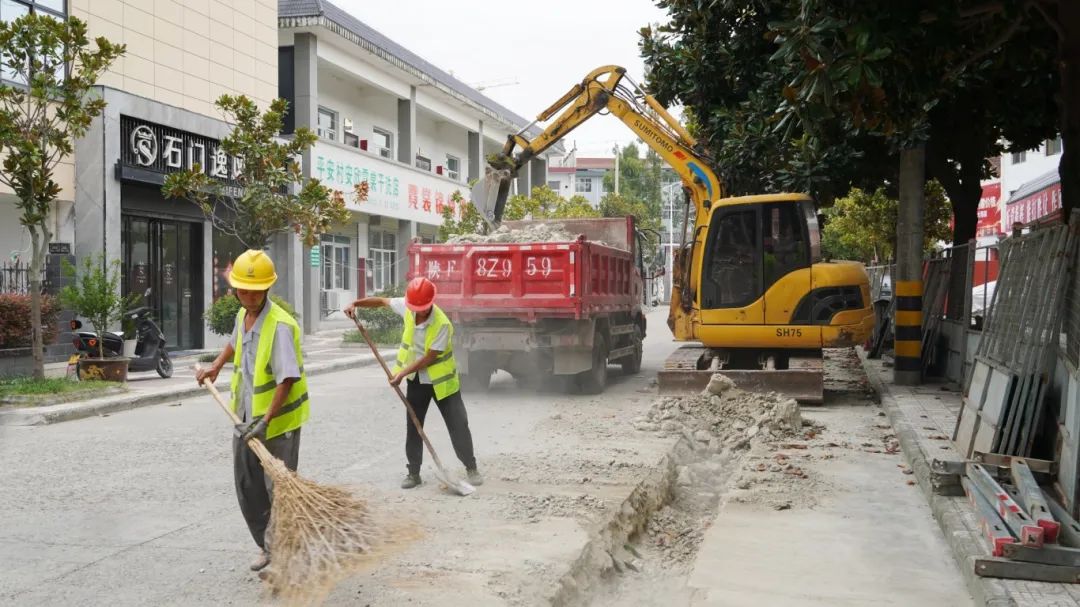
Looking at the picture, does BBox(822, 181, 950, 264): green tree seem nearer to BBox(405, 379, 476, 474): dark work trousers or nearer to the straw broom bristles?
BBox(405, 379, 476, 474): dark work trousers

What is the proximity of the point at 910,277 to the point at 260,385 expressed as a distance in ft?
33.8

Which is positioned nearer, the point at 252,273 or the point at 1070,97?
the point at 252,273

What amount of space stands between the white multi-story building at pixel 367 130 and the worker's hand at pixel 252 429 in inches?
660

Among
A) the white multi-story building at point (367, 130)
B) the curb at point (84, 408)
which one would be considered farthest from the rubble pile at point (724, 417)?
the white multi-story building at point (367, 130)

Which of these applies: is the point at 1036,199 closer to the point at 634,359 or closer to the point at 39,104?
the point at 634,359

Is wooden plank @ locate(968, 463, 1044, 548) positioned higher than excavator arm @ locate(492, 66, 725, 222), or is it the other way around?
excavator arm @ locate(492, 66, 725, 222)

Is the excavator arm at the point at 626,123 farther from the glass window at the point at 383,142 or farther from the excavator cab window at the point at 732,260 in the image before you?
the glass window at the point at 383,142

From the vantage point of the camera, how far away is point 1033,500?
5.09 m

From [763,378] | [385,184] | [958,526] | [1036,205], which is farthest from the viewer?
[385,184]

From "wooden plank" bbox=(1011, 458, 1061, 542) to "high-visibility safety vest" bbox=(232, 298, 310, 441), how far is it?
3.85 metres

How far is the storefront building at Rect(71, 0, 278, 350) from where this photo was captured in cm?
1627

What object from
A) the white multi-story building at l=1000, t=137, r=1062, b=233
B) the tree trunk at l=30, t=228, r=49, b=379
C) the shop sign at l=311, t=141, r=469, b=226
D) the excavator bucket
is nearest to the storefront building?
the tree trunk at l=30, t=228, r=49, b=379

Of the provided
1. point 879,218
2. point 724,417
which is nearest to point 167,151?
point 724,417

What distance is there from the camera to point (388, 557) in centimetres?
456
